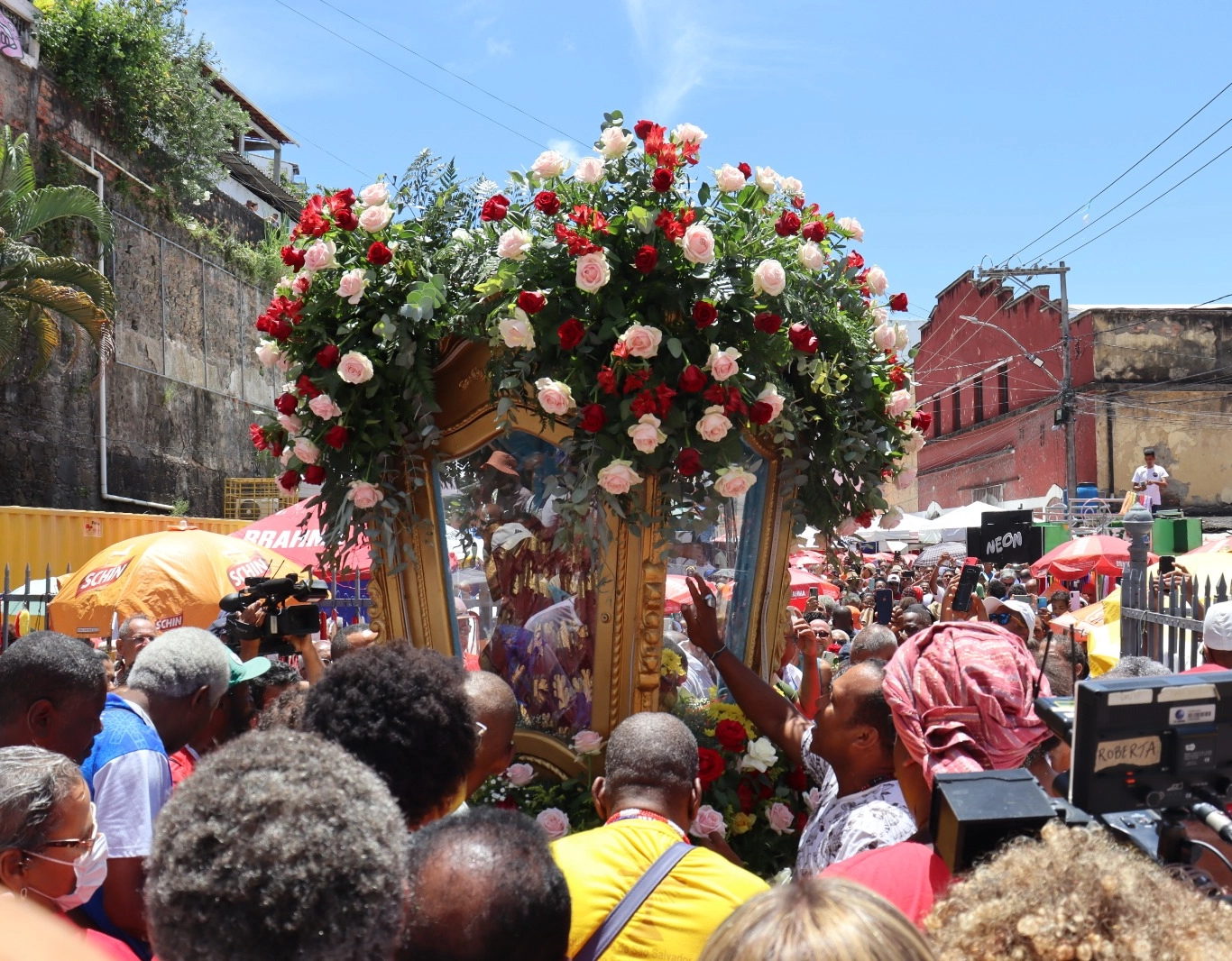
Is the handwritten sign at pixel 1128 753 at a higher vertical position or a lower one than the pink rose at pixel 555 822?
higher

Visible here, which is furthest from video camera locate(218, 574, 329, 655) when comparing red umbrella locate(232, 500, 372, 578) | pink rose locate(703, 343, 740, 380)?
red umbrella locate(232, 500, 372, 578)

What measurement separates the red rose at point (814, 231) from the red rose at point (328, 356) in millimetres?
1996

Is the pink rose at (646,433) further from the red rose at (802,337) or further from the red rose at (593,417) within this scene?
the red rose at (802,337)

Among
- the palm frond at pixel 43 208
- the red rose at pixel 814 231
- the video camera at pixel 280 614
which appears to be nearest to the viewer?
the red rose at pixel 814 231

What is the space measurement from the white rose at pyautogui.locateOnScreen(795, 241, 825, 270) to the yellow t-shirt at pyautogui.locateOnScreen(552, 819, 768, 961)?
2.50 metres

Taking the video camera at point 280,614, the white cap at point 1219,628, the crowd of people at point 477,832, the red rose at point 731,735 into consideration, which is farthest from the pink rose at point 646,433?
the white cap at point 1219,628

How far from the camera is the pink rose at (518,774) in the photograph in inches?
176

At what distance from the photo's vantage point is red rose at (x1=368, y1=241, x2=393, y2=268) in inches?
173

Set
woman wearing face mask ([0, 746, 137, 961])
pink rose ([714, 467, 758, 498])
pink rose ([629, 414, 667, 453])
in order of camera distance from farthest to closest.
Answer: pink rose ([714, 467, 758, 498])
pink rose ([629, 414, 667, 453])
woman wearing face mask ([0, 746, 137, 961])

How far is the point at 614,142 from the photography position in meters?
4.26

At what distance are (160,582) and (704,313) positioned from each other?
7066 mm

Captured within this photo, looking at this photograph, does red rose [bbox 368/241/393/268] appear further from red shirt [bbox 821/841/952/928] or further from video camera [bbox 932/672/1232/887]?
video camera [bbox 932/672/1232/887]

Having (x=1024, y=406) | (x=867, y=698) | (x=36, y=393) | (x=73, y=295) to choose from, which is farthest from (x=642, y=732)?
(x=1024, y=406)

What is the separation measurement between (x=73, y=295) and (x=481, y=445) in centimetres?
1507
